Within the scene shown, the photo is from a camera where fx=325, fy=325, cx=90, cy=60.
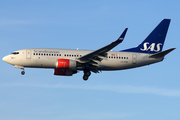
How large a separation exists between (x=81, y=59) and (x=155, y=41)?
12.6 metres

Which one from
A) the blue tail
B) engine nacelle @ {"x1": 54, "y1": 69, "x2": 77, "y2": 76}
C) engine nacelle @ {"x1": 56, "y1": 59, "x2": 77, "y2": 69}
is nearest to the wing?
engine nacelle @ {"x1": 56, "y1": 59, "x2": 77, "y2": 69}

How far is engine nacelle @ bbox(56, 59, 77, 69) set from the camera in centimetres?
4278

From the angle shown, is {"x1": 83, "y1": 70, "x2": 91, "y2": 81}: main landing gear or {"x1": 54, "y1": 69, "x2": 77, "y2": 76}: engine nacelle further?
{"x1": 54, "y1": 69, "x2": 77, "y2": 76}: engine nacelle

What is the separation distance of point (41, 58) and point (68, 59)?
12.2 feet

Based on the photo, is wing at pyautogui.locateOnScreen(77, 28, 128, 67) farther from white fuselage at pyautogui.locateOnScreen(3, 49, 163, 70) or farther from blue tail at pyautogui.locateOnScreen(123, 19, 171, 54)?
blue tail at pyautogui.locateOnScreen(123, 19, 171, 54)

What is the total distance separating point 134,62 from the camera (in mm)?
46188

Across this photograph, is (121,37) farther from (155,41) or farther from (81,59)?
(155,41)

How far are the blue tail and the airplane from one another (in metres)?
0.23

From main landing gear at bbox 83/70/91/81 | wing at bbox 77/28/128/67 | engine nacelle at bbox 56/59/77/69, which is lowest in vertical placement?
main landing gear at bbox 83/70/91/81

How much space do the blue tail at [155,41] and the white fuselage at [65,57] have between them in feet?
6.33

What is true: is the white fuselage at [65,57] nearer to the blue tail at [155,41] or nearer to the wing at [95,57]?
the wing at [95,57]

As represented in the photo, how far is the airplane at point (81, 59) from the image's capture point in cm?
4328

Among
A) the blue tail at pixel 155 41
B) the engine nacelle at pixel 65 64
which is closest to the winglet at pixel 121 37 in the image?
the engine nacelle at pixel 65 64

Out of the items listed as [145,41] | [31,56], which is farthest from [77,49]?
[145,41]
